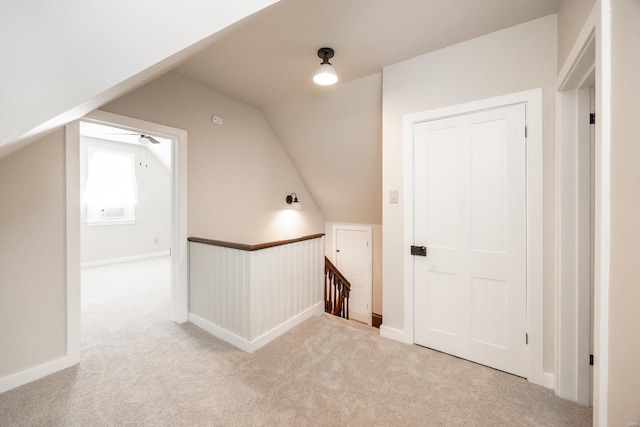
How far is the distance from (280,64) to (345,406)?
2748 mm

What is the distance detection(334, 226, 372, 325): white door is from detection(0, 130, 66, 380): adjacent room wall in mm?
3330

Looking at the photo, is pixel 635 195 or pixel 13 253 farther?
pixel 13 253

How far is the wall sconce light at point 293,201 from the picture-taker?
385cm

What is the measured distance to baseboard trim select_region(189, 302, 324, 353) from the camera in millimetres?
2217

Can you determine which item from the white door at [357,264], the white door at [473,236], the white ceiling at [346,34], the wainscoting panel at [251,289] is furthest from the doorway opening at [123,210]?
the white door at [473,236]

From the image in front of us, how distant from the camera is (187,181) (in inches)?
107

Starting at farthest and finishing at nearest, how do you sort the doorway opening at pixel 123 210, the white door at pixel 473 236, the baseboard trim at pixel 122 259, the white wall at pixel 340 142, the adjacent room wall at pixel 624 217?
the baseboard trim at pixel 122 259 → the doorway opening at pixel 123 210 → the white wall at pixel 340 142 → the white door at pixel 473 236 → the adjacent room wall at pixel 624 217

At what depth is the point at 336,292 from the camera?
4215 millimetres

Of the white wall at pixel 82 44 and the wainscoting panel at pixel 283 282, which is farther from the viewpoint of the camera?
the wainscoting panel at pixel 283 282

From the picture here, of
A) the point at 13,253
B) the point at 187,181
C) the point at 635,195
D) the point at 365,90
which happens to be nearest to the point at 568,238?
the point at 635,195

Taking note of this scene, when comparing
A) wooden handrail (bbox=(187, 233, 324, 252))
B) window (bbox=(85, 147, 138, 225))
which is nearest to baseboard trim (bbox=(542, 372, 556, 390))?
wooden handrail (bbox=(187, 233, 324, 252))

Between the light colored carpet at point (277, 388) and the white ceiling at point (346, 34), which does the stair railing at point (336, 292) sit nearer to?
the light colored carpet at point (277, 388)

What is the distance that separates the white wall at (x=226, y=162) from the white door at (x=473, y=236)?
209 centimetres

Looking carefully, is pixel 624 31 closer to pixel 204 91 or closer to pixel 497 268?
pixel 497 268
